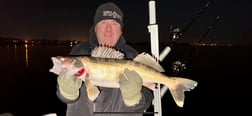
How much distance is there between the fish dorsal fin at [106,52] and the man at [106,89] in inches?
3.8

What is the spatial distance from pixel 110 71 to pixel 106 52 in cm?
19

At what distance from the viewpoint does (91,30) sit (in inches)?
145

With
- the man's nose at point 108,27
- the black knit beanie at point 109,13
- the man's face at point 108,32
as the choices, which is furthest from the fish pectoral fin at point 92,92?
the black knit beanie at point 109,13

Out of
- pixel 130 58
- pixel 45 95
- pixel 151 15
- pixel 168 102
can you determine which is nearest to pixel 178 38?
pixel 151 15

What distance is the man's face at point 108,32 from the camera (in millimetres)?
3465

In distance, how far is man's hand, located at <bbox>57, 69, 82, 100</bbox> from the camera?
3236mm

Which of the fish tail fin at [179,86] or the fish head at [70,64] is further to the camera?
the fish tail fin at [179,86]

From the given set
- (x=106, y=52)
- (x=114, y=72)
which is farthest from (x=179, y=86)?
(x=106, y=52)

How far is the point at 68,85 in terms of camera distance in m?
3.24

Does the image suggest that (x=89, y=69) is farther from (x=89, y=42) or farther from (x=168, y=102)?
(x=168, y=102)

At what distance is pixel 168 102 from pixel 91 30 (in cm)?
1792

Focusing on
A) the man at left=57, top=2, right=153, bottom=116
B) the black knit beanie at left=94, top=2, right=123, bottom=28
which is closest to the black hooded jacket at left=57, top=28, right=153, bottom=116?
the man at left=57, top=2, right=153, bottom=116

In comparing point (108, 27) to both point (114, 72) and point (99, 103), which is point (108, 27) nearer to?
point (114, 72)

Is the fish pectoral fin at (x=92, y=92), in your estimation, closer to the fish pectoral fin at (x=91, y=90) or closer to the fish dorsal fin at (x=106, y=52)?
the fish pectoral fin at (x=91, y=90)
